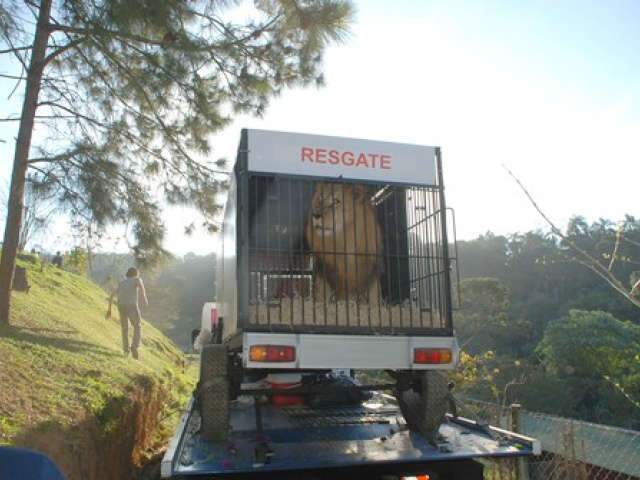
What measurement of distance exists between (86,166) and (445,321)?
5.71m

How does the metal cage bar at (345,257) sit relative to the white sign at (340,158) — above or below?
below

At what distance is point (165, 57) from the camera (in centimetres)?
796

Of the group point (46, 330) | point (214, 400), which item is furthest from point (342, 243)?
point (46, 330)

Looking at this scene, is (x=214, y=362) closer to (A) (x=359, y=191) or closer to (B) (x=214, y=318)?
(A) (x=359, y=191)

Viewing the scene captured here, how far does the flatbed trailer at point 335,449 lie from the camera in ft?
12.3

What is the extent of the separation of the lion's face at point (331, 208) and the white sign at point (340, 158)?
0.22 meters

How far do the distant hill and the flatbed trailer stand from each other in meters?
0.96

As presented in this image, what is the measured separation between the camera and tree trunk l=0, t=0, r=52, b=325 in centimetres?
805

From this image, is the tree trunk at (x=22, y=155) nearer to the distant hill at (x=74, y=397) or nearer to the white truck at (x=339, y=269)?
the distant hill at (x=74, y=397)

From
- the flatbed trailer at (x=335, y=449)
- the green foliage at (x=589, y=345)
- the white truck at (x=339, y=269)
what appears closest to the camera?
the flatbed trailer at (x=335, y=449)

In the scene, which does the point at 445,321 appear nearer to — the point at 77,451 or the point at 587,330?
the point at 77,451

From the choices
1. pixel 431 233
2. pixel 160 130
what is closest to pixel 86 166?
pixel 160 130

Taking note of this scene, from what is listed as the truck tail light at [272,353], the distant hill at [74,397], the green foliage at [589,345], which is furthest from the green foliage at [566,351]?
the truck tail light at [272,353]

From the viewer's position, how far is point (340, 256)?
4.92 m
